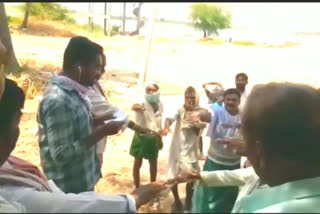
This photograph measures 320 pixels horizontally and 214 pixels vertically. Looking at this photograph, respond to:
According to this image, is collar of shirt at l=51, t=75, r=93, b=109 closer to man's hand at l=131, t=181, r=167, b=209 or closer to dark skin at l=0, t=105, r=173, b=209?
dark skin at l=0, t=105, r=173, b=209

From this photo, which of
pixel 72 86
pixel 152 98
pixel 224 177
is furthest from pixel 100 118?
pixel 152 98

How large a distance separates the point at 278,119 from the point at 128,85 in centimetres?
813

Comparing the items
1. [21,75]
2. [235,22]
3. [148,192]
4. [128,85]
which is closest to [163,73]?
[128,85]

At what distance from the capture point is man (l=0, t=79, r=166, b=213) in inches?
41.0

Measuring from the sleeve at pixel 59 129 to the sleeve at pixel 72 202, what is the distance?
3.09 feet

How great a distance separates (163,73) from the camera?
1122 centimetres

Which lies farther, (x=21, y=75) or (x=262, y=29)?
(x=262, y=29)

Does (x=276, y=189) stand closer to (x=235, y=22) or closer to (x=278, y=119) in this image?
(x=278, y=119)

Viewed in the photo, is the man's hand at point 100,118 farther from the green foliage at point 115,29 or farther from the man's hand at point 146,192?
the green foliage at point 115,29

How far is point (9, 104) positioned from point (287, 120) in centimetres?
65

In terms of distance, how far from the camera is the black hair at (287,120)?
39.7 inches

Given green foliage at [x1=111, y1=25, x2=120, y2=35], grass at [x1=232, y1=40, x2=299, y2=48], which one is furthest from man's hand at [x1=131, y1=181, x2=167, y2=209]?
green foliage at [x1=111, y1=25, x2=120, y2=35]

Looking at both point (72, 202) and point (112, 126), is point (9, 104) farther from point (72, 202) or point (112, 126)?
point (112, 126)

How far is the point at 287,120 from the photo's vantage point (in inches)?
39.5
